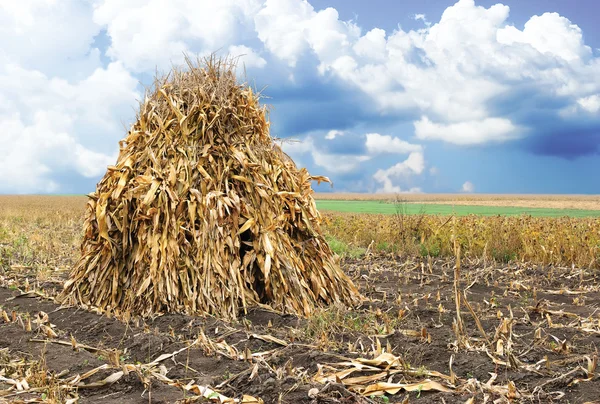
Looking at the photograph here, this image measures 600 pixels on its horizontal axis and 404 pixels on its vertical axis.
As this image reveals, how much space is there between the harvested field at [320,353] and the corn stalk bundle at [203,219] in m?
0.31

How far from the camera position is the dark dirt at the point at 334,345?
A: 3.99 m

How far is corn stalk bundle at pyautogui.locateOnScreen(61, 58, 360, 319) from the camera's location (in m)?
5.91

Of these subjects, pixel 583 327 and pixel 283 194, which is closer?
pixel 583 327

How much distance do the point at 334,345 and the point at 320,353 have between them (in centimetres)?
39

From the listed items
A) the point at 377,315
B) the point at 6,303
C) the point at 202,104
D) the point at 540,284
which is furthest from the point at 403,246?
the point at 6,303

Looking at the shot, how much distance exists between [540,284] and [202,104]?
560 centimetres

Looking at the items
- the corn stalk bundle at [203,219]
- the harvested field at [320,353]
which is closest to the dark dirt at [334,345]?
the harvested field at [320,353]

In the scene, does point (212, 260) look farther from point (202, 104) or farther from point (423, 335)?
point (423, 335)

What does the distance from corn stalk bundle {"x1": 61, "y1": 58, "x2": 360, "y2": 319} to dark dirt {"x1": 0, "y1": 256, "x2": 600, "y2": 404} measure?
1.08ft

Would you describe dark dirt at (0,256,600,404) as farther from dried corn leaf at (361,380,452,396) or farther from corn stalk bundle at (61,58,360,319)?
corn stalk bundle at (61,58,360,319)

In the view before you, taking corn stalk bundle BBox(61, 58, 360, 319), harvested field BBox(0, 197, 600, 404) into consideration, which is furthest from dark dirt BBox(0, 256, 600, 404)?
corn stalk bundle BBox(61, 58, 360, 319)

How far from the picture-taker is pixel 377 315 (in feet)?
19.8

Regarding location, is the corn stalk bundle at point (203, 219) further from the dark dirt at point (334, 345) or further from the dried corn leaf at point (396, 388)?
the dried corn leaf at point (396, 388)

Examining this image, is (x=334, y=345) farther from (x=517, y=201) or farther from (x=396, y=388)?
(x=517, y=201)
